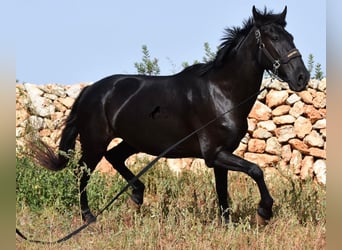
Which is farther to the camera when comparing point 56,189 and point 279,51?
point 56,189

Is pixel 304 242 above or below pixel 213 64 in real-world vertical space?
below

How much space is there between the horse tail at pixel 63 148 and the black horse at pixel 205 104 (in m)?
0.32

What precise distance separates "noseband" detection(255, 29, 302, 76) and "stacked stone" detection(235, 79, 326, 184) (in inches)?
147

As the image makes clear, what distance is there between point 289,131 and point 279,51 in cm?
410

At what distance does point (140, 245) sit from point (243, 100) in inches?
71.7

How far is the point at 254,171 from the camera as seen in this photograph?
18.0 ft

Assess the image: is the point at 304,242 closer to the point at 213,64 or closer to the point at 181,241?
the point at 181,241

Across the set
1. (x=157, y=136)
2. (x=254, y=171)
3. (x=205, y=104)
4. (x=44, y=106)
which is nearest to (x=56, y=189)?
(x=157, y=136)

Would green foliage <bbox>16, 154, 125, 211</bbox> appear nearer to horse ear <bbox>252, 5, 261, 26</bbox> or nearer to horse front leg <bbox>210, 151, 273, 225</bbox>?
horse front leg <bbox>210, 151, 273, 225</bbox>

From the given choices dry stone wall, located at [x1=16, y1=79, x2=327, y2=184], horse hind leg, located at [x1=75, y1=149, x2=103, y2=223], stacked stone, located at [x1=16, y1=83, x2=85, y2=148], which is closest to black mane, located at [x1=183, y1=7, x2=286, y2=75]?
horse hind leg, located at [x1=75, y1=149, x2=103, y2=223]

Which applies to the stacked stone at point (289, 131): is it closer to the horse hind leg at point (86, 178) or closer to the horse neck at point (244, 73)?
the horse hind leg at point (86, 178)

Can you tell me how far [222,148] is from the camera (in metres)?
5.73

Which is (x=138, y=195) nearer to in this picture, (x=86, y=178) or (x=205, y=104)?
(x=86, y=178)
